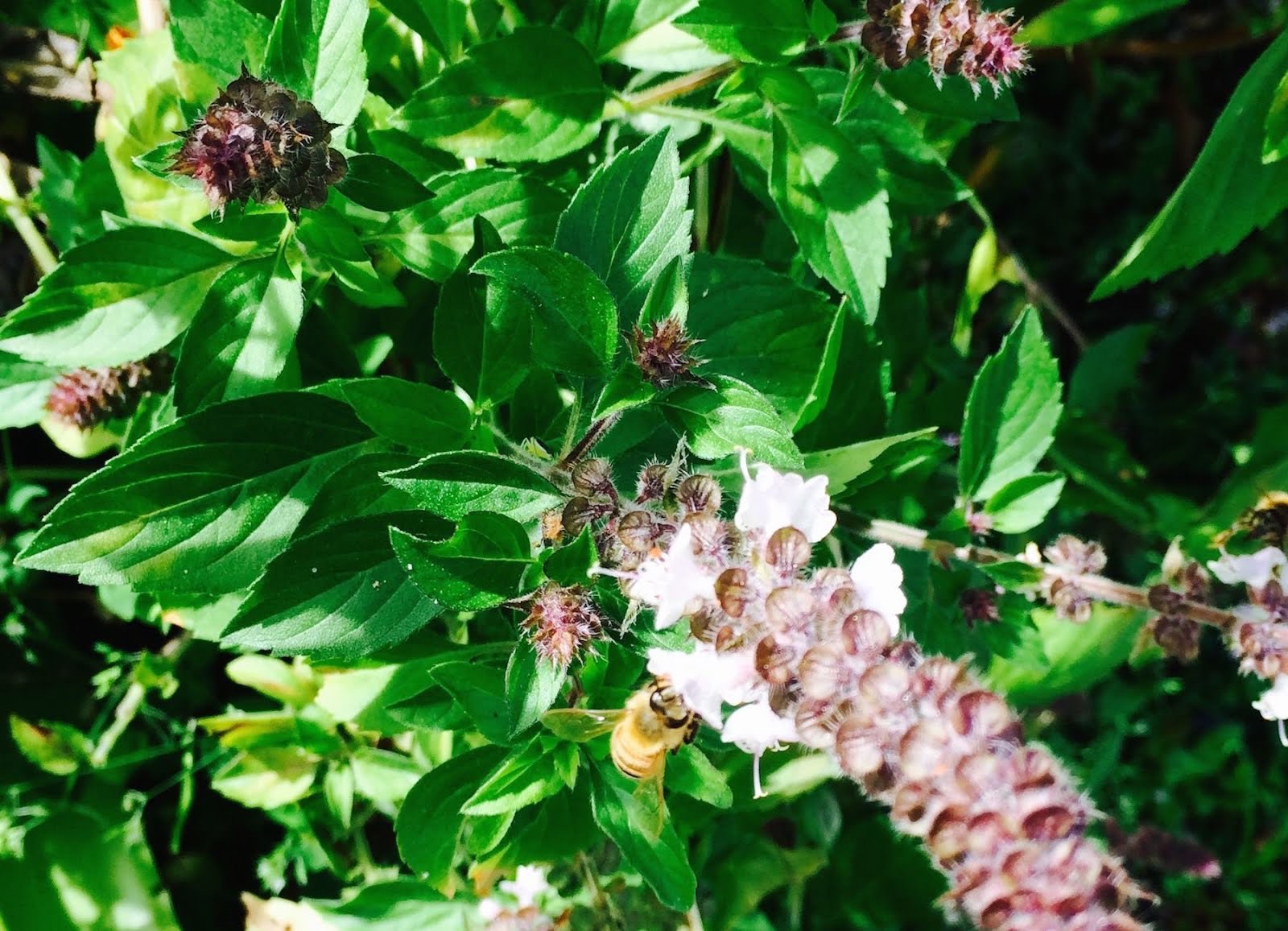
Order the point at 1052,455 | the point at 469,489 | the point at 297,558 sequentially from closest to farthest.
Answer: the point at 469,489 → the point at 297,558 → the point at 1052,455

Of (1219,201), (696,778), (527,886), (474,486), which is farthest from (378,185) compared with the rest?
(1219,201)

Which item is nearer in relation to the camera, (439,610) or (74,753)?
(439,610)

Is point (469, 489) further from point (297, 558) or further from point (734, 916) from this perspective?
point (734, 916)

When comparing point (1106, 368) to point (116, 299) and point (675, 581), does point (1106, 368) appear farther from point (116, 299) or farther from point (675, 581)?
point (116, 299)

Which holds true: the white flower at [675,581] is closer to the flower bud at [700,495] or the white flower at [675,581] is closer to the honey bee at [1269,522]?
the flower bud at [700,495]

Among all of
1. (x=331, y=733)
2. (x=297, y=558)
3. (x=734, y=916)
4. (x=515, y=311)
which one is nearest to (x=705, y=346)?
(x=515, y=311)

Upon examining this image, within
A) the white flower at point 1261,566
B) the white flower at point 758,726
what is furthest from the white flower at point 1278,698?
the white flower at point 758,726
